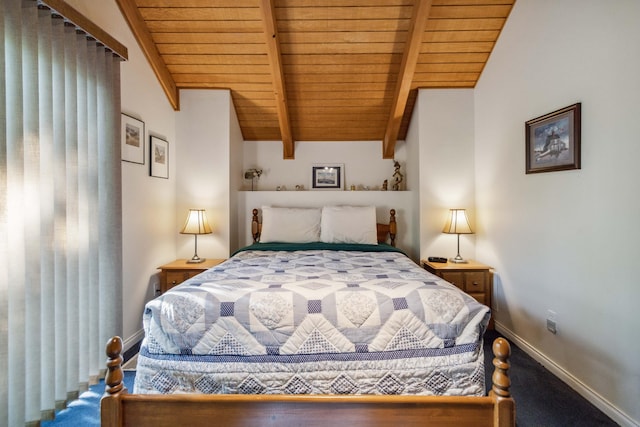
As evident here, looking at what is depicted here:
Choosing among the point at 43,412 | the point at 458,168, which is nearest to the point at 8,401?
the point at 43,412

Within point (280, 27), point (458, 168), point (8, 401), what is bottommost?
point (8, 401)

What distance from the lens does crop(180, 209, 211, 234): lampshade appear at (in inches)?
123

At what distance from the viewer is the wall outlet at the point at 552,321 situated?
2.18 meters

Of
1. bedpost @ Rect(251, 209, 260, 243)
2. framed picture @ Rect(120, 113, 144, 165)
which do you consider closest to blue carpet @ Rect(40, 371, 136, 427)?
framed picture @ Rect(120, 113, 144, 165)

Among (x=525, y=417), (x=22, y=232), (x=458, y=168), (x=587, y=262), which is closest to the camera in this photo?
(x=22, y=232)

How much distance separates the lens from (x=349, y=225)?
3.39m

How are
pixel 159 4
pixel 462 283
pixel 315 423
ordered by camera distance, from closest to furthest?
pixel 315 423 → pixel 159 4 → pixel 462 283

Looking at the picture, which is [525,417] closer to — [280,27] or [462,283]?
[462,283]

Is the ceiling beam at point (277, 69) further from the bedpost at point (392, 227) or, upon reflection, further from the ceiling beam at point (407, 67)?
the bedpost at point (392, 227)

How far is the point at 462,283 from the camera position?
2932 mm

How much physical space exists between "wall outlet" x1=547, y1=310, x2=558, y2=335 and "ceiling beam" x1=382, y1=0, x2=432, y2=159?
89.0 inches

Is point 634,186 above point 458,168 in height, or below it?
below

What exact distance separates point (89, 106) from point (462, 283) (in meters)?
3.33

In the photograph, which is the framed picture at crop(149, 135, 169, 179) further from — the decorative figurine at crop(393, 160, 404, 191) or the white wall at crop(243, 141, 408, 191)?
the decorative figurine at crop(393, 160, 404, 191)
